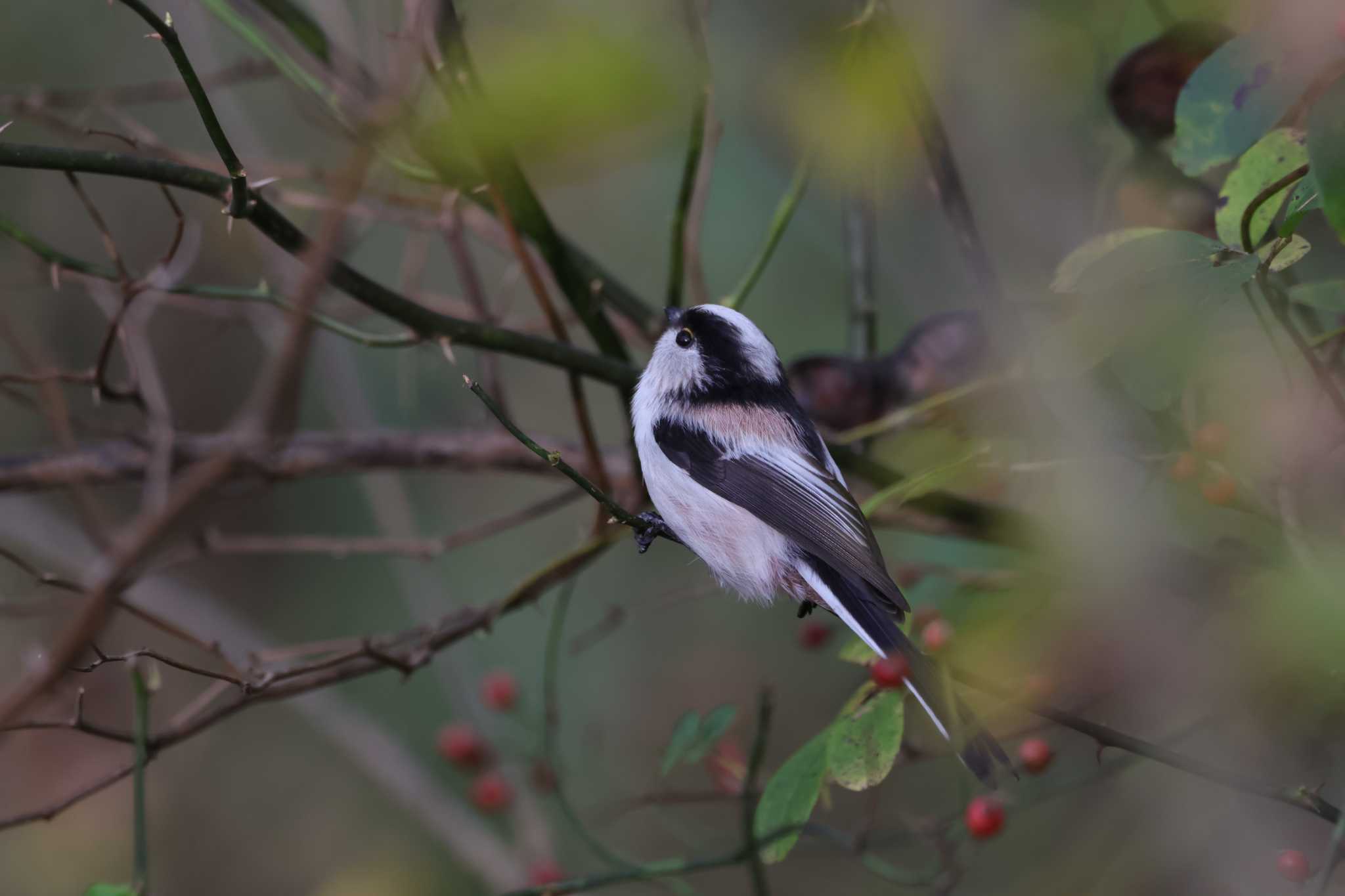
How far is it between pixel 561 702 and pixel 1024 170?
301 cm

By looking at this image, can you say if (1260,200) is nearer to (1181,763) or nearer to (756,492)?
(1181,763)

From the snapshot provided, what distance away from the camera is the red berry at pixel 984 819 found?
220 cm

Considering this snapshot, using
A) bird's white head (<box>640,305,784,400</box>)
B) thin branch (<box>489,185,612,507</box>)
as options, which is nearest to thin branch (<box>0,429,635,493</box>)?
thin branch (<box>489,185,612,507</box>)

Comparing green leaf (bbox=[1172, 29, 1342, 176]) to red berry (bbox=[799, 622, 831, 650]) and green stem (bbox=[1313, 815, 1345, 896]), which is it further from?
red berry (bbox=[799, 622, 831, 650])

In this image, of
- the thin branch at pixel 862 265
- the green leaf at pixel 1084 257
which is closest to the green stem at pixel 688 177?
the thin branch at pixel 862 265

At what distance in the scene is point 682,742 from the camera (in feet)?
7.18

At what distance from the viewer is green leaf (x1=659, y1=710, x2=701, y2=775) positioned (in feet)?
7.10

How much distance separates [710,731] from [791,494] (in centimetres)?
49

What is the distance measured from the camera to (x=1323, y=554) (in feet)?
6.26

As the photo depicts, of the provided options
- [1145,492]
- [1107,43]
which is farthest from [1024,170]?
[1145,492]

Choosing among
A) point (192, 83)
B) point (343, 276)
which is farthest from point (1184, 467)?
point (192, 83)

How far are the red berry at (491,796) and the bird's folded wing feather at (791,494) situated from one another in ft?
4.80

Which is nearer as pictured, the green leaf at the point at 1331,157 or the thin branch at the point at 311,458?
the green leaf at the point at 1331,157

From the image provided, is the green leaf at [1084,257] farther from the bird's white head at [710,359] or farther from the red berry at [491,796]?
the red berry at [491,796]
